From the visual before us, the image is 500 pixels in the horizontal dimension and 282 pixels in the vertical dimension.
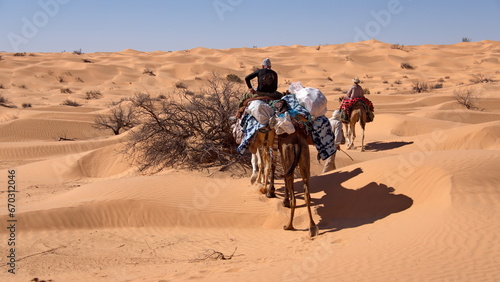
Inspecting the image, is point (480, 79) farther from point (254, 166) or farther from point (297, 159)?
point (297, 159)

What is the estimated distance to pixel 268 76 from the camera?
338 inches

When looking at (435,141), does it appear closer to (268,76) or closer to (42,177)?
(268,76)

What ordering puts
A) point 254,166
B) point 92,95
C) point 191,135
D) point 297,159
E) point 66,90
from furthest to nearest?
point 66,90, point 92,95, point 191,135, point 254,166, point 297,159

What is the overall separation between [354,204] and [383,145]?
996cm

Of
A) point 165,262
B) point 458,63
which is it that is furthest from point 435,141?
point 458,63

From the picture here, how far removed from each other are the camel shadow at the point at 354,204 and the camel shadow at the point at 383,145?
8.23 m

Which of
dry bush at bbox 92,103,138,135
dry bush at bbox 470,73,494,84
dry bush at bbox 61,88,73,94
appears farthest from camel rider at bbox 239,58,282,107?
dry bush at bbox 470,73,494,84

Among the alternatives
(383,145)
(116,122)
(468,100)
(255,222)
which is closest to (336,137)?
(255,222)

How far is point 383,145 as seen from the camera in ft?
57.6

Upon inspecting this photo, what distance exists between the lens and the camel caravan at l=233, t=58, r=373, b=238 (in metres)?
7.10

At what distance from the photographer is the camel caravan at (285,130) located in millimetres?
7102

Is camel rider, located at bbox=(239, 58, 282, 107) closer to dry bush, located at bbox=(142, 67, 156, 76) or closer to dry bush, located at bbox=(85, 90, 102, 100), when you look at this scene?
dry bush, located at bbox=(85, 90, 102, 100)

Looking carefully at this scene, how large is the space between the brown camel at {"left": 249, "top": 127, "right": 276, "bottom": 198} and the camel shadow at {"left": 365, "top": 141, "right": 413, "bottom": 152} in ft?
27.5

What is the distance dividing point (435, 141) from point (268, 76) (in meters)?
10.3
